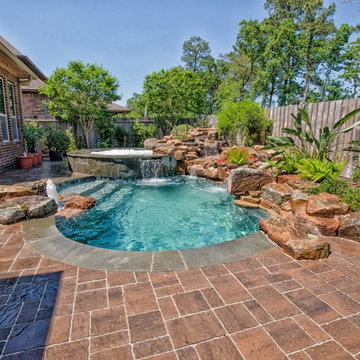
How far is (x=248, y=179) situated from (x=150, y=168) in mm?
3410

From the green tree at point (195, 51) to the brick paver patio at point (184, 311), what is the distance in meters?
28.4

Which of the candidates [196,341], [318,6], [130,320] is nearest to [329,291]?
[196,341]

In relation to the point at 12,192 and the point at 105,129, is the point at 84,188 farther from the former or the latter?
the point at 105,129

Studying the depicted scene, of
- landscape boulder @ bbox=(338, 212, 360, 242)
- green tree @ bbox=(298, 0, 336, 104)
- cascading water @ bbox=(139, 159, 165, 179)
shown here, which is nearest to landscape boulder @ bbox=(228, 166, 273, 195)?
landscape boulder @ bbox=(338, 212, 360, 242)

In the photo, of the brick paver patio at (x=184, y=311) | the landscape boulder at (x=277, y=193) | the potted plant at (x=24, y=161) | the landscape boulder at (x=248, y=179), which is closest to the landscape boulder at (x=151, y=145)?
the potted plant at (x=24, y=161)

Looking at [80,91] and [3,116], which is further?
[80,91]

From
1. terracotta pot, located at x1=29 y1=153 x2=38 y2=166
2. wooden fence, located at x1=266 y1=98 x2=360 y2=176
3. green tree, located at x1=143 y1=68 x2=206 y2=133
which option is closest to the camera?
wooden fence, located at x1=266 y1=98 x2=360 y2=176

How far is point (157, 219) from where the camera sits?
4504mm

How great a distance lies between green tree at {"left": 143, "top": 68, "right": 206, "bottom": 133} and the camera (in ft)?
A: 47.0

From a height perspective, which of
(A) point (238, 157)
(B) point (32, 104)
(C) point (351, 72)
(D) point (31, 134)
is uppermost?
(C) point (351, 72)

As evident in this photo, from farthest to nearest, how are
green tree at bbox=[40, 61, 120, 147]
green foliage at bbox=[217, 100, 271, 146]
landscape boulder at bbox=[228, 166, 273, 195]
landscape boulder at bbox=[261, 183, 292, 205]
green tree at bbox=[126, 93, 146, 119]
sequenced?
green tree at bbox=[126, 93, 146, 119], green tree at bbox=[40, 61, 120, 147], green foliage at bbox=[217, 100, 271, 146], landscape boulder at bbox=[228, 166, 273, 195], landscape boulder at bbox=[261, 183, 292, 205]

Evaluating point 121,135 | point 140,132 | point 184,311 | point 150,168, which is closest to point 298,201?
point 184,311

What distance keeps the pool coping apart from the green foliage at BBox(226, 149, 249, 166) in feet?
14.3

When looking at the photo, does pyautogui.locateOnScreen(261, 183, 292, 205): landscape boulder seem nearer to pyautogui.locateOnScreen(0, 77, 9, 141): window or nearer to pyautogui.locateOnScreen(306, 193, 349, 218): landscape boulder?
pyautogui.locateOnScreen(306, 193, 349, 218): landscape boulder
